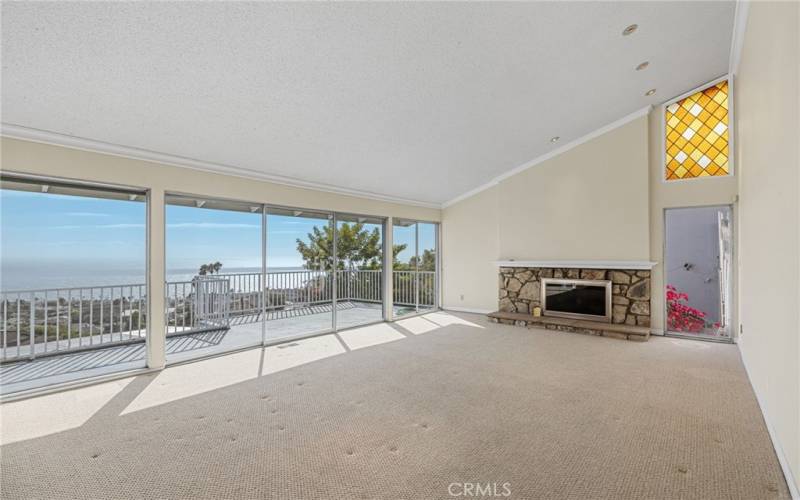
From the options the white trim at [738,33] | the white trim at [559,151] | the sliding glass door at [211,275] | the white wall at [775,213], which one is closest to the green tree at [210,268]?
the sliding glass door at [211,275]

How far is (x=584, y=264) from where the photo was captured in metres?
5.85

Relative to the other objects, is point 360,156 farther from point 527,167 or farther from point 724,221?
point 724,221

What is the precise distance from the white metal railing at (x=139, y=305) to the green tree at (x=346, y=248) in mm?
141

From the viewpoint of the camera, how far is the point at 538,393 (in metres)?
3.16

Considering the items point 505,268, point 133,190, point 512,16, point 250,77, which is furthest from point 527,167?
point 133,190

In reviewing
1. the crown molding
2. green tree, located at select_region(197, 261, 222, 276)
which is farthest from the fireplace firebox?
green tree, located at select_region(197, 261, 222, 276)

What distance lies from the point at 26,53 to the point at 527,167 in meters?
6.35

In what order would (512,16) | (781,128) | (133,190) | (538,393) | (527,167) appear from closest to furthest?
(781,128) < (512,16) < (538,393) < (133,190) < (527,167)

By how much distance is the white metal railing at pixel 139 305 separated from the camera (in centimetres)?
395

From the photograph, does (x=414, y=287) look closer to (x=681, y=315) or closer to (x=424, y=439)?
(x=681, y=315)

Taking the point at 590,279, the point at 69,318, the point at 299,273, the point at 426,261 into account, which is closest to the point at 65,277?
the point at 69,318

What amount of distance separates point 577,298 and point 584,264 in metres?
0.59

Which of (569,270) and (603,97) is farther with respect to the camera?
(569,270)

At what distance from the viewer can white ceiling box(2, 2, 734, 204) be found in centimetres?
231
